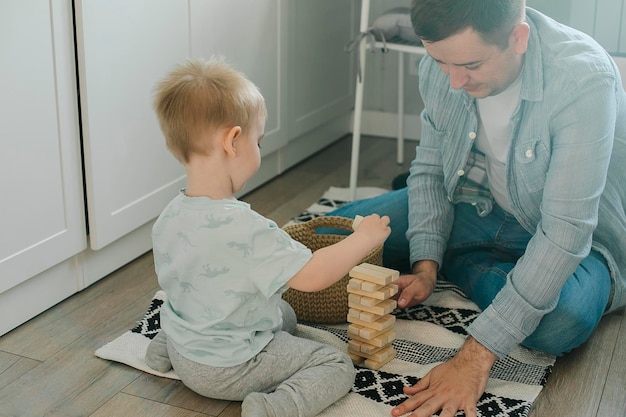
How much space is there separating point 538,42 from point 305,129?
142 cm

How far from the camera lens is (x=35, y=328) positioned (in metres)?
1.82

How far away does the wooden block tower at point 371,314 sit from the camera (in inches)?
63.1

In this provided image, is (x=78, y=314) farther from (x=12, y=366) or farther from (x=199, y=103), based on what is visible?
(x=199, y=103)

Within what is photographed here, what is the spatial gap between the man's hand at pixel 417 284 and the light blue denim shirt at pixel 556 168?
0.70ft

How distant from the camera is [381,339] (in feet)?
5.39

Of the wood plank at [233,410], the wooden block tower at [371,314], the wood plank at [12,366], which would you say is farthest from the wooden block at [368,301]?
the wood plank at [12,366]

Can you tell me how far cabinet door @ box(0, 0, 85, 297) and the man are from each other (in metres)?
0.72

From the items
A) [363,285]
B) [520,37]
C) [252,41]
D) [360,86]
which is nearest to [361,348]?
[363,285]

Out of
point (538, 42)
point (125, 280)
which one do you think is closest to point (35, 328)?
point (125, 280)

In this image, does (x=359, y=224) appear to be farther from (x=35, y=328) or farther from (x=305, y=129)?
(x=305, y=129)

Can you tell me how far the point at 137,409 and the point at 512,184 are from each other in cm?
81

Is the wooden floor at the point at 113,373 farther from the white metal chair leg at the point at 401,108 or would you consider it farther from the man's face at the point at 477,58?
the white metal chair leg at the point at 401,108

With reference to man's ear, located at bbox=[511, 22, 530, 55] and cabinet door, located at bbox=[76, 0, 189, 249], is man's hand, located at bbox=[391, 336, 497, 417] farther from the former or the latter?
cabinet door, located at bbox=[76, 0, 189, 249]

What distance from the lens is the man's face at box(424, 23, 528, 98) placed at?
4.87 feet
